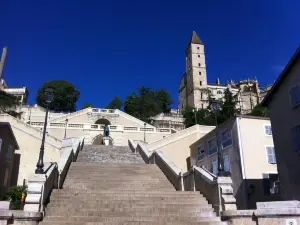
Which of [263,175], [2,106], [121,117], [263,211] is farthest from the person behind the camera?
[121,117]

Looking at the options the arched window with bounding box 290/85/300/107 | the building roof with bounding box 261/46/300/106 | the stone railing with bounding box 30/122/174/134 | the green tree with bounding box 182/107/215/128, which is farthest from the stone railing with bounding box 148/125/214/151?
the arched window with bounding box 290/85/300/107

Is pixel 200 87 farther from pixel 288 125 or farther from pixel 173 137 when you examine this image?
pixel 288 125

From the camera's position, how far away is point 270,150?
2398 centimetres

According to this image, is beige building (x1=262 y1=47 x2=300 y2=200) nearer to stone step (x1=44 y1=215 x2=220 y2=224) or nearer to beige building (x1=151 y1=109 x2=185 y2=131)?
stone step (x1=44 y1=215 x2=220 y2=224)

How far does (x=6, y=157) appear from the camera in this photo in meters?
22.1

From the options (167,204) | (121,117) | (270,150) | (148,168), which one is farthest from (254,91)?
(167,204)

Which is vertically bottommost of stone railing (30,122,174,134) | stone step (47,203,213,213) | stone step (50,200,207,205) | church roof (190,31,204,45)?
stone step (47,203,213,213)

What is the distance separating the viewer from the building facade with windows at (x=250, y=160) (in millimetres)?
22219

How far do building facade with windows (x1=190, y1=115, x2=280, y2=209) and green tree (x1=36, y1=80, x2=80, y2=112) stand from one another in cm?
5330

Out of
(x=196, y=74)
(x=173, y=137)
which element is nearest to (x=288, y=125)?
(x=173, y=137)

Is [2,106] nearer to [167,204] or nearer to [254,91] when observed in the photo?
[167,204]

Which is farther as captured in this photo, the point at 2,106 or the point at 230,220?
the point at 2,106

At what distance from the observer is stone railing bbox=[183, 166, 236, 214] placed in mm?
10484

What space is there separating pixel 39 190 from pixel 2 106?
25257 millimetres
